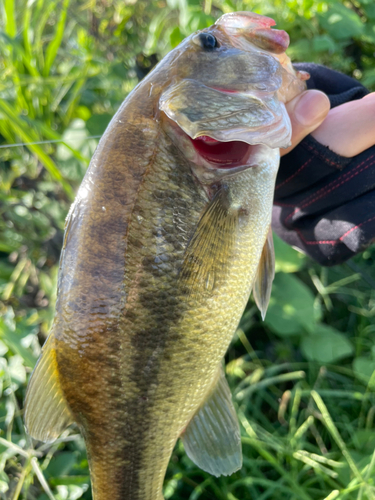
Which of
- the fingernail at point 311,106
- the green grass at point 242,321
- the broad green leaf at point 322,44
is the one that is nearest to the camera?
the fingernail at point 311,106

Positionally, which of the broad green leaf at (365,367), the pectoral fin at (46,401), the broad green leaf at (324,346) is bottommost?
the broad green leaf at (324,346)

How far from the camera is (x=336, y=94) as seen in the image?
4.42 ft

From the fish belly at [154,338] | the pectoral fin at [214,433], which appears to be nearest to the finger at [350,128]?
the fish belly at [154,338]

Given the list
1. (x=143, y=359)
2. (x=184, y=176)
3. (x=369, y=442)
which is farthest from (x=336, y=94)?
(x=369, y=442)

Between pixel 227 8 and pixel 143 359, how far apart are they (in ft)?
8.13

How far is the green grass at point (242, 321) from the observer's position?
1604 millimetres

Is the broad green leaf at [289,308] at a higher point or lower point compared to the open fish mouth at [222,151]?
lower

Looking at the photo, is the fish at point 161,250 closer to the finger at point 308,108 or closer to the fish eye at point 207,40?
the fish eye at point 207,40

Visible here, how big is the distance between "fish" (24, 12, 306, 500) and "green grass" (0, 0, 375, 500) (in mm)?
692

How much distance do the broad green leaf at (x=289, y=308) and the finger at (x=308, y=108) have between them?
115 centimetres

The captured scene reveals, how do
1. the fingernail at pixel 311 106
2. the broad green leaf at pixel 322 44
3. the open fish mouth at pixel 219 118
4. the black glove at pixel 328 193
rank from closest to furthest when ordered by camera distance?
the open fish mouth at pixel 219 118, the fingernail at pixel 311 106, the black glove at pixel 328 193, the broad green leaf at pixel 322 44

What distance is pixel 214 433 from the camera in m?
1.08

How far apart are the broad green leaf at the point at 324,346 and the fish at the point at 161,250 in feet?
3.80

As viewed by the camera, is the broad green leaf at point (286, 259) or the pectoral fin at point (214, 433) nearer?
the pectoral fin at point (214, 433)
